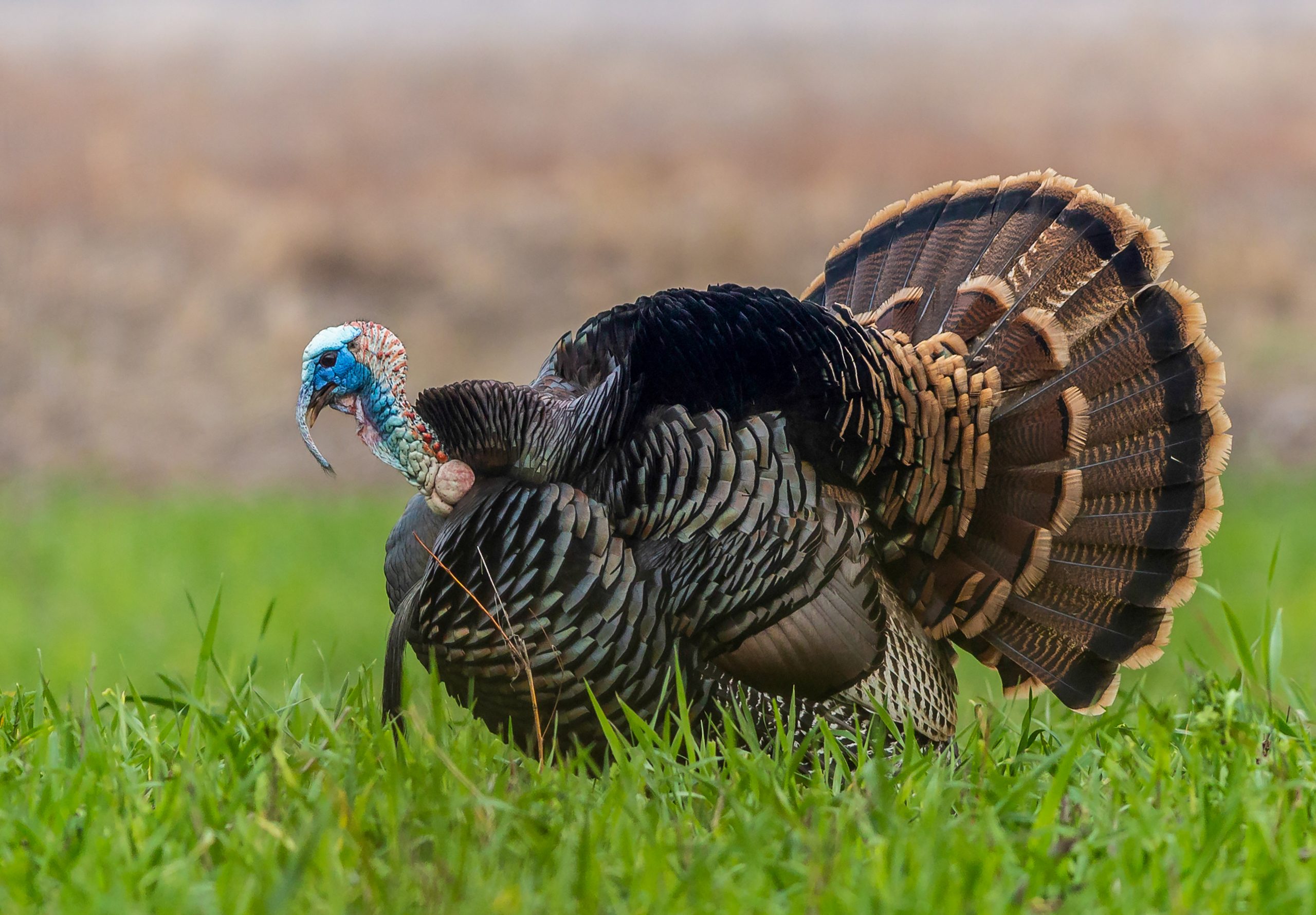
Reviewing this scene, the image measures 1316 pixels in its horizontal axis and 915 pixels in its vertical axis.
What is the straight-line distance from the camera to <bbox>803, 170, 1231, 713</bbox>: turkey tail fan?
3252 mm

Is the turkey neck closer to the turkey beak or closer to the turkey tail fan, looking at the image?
the turkey beak

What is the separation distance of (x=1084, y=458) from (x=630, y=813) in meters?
1.56

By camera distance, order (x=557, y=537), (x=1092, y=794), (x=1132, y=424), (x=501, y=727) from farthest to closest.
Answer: (x=1132, y=424) → (x=501, y=727) → (x=557, y=537) → (x=1092, y=794)

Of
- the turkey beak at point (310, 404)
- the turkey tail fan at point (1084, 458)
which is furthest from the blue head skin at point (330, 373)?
the turkey tail fan at point (1084, 458)

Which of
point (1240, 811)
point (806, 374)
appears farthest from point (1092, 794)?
point (806, 374)

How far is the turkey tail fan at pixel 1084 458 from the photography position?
3.25 metres

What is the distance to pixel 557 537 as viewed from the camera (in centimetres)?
283

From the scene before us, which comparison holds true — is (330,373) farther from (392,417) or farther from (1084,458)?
(1084,458)

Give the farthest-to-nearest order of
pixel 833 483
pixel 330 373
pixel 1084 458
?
pixel 1084 458 < pixel 833 483 < pixel 330 373

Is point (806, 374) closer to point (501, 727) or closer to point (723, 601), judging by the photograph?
point (723, 601)

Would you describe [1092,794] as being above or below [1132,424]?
below

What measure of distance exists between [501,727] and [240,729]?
21.8 inches

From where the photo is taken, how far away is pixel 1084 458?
3.26 metres

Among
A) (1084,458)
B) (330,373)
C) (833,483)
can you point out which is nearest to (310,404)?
(330,373)
